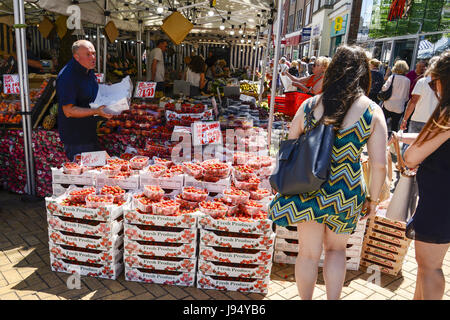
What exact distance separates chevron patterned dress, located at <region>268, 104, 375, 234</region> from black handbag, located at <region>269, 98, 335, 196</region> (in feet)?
Result: 0.25

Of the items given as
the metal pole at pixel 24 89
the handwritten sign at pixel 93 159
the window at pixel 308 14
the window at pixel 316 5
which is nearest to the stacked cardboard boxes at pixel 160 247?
the handwritten sign at pixel 93 159

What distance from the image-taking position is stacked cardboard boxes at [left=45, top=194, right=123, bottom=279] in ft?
9.48

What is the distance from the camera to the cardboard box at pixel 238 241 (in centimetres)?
285

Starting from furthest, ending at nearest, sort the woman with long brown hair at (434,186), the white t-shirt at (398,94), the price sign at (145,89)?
the white t-shirt at (398,94) < the price sign at (145,89) < the woman with long brown hair at (434,186)

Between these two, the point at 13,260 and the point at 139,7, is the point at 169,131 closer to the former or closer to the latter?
the point at 13,260

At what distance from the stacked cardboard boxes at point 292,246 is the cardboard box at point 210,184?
674mm

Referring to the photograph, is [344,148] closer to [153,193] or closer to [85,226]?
[153,193]

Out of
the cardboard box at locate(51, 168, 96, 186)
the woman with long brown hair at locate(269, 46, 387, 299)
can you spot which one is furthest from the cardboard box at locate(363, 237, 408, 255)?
the cardboard box at locate(51, 168, 96, 186)

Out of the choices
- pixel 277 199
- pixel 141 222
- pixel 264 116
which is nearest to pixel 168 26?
pixel 264 116

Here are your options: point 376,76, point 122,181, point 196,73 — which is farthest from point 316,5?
point 122,181

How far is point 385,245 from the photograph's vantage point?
11.2ft

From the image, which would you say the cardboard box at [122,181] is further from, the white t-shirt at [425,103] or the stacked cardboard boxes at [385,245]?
the white t-shirt at [425,103]

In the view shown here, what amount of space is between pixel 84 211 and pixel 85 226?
0.14 meters

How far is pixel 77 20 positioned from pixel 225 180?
4.23 metres
